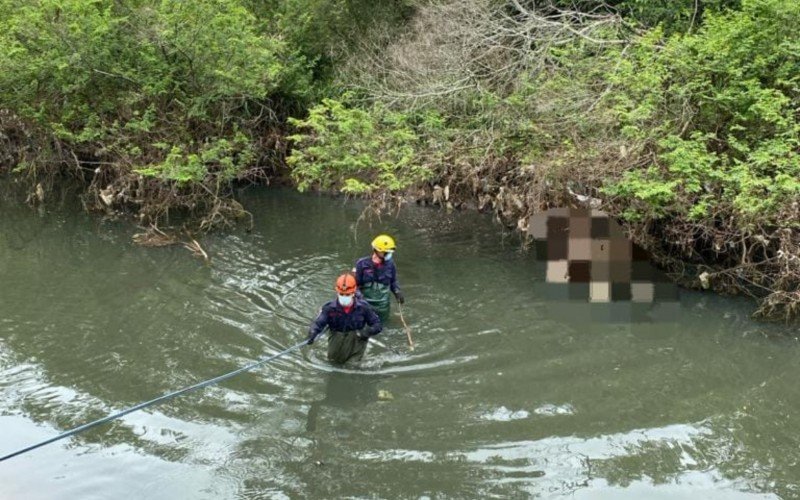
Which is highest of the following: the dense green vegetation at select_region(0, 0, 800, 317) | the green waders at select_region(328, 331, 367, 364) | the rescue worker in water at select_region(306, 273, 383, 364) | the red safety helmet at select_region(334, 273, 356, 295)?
the dense green vegetation at select_region(0, 0, 800, 317)

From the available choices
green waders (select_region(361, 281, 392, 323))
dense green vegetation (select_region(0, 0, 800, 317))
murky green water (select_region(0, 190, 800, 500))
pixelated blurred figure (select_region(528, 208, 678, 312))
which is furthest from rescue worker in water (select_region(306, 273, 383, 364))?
dense green vegetation (select_region(0, 0, 800, 317))

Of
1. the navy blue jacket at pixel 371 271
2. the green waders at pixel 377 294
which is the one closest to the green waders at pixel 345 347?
the green waders at pixel 377 294

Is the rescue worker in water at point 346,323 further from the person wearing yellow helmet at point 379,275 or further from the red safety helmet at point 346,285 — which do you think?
the person wearing yellow helmet at point 379,275

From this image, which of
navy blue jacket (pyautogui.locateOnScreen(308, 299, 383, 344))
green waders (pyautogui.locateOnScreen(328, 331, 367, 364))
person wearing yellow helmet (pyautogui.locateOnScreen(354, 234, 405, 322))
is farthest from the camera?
person wearing yellow helmet (pyautogui.locateOnScreen(354, 234, 405, 322))

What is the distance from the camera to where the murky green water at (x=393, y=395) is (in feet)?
18.4

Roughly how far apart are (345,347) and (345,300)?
74 centimetres

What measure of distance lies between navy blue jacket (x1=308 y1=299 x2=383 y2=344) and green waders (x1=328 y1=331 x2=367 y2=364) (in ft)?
0.29

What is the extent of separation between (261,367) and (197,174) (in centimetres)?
→ 619

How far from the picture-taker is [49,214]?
49.4 feet

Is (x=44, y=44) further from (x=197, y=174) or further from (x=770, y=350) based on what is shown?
(x=770, y=350)

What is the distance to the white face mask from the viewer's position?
6750mm

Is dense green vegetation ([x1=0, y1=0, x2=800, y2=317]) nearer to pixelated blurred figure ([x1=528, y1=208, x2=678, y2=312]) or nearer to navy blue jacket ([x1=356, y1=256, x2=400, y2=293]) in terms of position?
pixelated blurred figure ([x1=528, y1=208, x2=678, y2=312])

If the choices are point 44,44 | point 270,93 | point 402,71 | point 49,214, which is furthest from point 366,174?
point 49,214

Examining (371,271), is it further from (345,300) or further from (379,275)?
(345,300)
